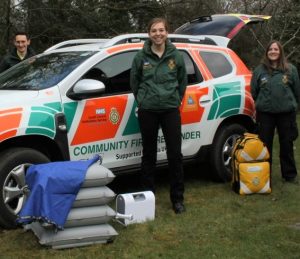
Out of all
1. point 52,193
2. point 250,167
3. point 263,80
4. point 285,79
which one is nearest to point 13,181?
point 52,193

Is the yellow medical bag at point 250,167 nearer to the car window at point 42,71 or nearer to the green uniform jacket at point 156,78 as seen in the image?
the green uniform jacket at point 156,78

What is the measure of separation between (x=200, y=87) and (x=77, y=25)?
829 cm

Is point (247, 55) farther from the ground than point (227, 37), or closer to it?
closer to it

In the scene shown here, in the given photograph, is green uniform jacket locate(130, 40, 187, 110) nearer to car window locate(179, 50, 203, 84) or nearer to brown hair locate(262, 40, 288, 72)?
car window locate(179, 50, 203, 84)

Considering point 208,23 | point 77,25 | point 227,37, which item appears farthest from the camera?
point 77,25

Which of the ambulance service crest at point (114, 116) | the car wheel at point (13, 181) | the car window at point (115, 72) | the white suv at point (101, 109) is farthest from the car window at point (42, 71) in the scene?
the car wheel at point (13, 181)

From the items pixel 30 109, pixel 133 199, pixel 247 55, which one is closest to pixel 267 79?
pixel 133 199

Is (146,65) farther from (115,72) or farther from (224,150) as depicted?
(224,150)

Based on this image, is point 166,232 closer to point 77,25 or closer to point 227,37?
point 227,37

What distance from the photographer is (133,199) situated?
506 cm

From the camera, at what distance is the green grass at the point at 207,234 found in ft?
14.3

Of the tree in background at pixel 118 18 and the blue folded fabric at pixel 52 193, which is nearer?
the blue folded fabric at pixel 52 193

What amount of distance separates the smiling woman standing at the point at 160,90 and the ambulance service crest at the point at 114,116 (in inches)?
10.2

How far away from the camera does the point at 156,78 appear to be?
526 cm
